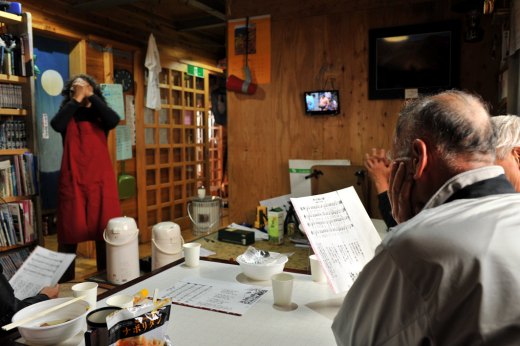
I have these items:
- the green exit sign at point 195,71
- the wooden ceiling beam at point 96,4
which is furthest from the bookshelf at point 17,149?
the green exit sign at point 195,71

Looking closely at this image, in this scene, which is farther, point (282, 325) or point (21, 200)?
point (21, 200)

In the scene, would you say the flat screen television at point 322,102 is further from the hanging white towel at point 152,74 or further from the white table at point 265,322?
the hanging white towel at point 152,74

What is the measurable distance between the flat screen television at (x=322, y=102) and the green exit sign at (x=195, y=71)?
10.2ft

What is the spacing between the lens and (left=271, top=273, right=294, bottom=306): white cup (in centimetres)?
125

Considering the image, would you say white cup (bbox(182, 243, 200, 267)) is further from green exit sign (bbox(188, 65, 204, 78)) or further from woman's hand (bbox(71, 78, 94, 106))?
green exit sign (bbox(188, 65, 204, 78))

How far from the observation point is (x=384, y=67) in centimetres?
292

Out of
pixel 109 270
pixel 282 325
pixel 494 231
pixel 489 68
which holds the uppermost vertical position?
pixel 489 68

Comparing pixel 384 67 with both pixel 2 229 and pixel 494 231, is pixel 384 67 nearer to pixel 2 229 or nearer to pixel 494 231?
pixel 494 231

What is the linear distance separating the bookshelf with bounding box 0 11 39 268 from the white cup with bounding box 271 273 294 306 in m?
2.60

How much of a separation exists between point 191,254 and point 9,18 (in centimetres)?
254

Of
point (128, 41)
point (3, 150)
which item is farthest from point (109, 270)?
point (128, 41)

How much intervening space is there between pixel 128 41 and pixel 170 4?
656mm

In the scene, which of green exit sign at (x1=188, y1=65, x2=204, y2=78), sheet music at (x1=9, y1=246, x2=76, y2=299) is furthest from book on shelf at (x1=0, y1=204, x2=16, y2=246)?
green exit sign at (x1=188, y1=65, x2=204, y2=78)

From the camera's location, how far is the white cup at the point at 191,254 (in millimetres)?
1638
